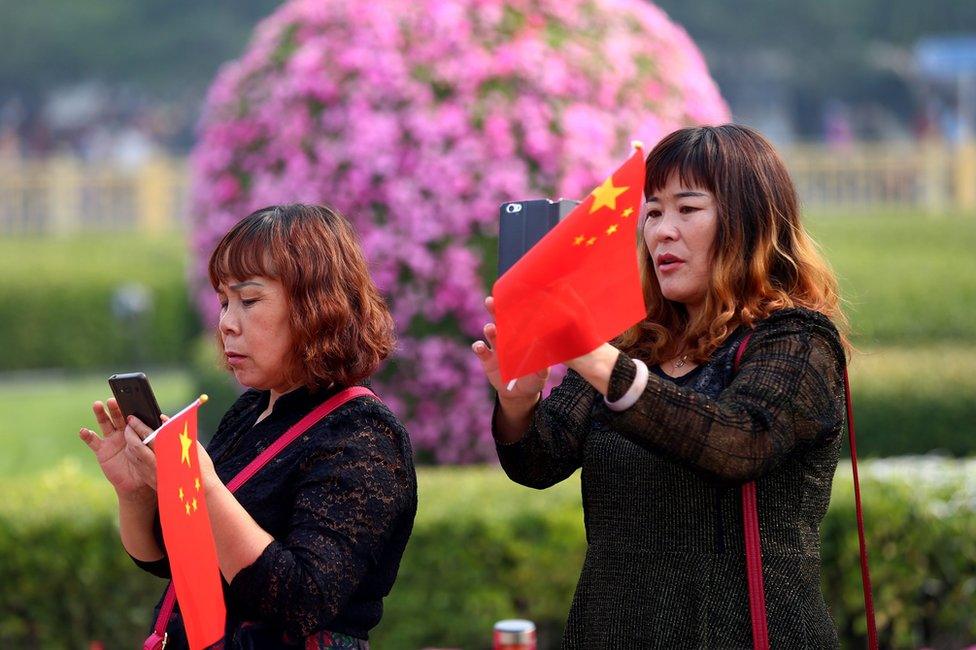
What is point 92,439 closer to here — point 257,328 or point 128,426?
point 128,426

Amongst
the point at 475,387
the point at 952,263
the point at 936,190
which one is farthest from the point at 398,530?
the point at 936,190

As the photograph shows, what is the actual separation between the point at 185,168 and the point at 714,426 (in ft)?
68.8

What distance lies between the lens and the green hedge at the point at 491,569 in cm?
400

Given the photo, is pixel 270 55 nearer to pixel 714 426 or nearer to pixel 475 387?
pixel 475 387

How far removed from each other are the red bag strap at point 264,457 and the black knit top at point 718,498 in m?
0.24

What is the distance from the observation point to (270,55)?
222 inches

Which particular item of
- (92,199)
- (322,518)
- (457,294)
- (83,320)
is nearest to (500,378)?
(322,518)

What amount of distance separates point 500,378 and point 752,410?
1.07 feet

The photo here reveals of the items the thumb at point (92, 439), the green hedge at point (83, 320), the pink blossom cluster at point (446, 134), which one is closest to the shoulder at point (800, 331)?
the thumb at point (92, 439)

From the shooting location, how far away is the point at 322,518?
6.61 feet

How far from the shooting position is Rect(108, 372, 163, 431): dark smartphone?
6.53 ft

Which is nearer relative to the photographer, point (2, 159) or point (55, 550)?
point (55, 550)

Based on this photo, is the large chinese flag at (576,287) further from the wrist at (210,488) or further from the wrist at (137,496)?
the wrist at (137,496)

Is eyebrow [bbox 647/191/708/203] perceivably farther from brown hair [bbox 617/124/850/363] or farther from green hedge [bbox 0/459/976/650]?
green hedge [bbox 0/459/976/650]
